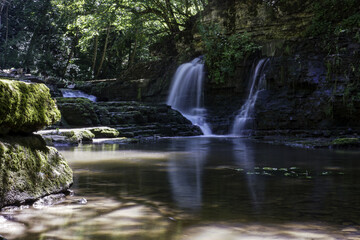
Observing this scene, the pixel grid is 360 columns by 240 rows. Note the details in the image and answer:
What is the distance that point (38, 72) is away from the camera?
1298 inches

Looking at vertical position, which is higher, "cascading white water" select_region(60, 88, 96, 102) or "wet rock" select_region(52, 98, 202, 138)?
"cascading white water" select_region(60, 88, 96, 102)

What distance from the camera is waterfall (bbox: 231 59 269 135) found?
17.0 metres

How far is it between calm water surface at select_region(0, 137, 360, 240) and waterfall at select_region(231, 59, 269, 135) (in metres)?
11.3

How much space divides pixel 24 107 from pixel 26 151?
483 mm

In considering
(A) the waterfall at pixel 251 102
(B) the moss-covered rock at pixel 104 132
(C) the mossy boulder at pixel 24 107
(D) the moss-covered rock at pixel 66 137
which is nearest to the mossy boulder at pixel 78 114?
(B) the moss-covered rock at pixel 104 132

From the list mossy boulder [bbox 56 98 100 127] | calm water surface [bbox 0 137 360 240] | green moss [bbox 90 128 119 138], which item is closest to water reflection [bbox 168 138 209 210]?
calm water surface [bbox 0 137 360 240]

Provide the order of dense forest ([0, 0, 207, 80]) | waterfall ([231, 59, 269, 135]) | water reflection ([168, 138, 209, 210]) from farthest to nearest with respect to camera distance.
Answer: dense forest ([0, 0, 207, 80]), waterfall ([231, 59, 269, 135]), water reflection ([168, 138, 209, 210])

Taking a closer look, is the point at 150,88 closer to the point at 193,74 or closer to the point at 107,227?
the point at 193,74

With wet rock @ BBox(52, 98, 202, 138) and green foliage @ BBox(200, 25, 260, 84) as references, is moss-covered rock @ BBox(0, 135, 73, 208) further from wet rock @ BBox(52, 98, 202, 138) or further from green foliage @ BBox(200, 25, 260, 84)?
green foliage @ BBox(200, 25, 260, 84)

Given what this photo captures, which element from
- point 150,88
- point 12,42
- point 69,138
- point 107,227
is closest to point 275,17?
point 150,88

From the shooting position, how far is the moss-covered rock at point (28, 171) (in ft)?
10.8

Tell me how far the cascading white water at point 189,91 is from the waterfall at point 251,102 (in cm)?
236

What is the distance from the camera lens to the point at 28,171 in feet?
11.8

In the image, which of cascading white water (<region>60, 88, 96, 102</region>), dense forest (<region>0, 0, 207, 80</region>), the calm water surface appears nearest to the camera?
the calm water surface
